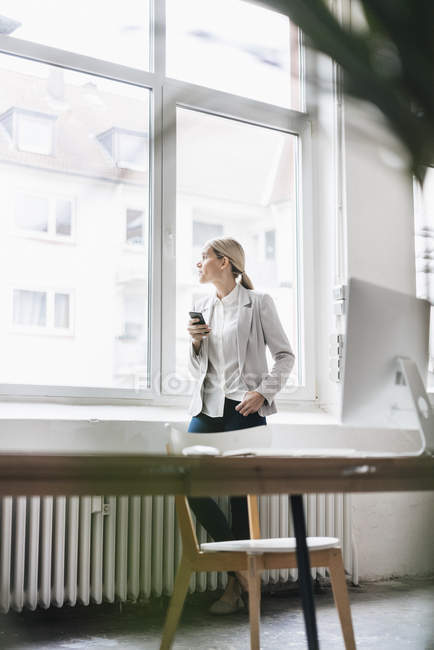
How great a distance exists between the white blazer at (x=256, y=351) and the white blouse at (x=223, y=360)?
0.03m

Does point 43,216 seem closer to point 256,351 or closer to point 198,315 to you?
point 198,315

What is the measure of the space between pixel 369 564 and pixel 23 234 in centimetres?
238

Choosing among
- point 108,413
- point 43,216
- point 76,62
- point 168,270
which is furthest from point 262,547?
point 76,62

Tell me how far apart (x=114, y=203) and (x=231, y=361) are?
1040 millimetres

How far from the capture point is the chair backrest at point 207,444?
2.16 meters

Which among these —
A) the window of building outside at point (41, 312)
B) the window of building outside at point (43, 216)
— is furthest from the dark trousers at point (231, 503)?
the window of building outside at point (43, 216)

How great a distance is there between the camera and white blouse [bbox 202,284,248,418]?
320 cm

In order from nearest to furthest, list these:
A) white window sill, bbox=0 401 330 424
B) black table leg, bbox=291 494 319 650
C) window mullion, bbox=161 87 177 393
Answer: black table leg, bbox=291 494 319 650
white window sill, bbox=0 401 330 424
window mullion, bbox=161 87 177 393

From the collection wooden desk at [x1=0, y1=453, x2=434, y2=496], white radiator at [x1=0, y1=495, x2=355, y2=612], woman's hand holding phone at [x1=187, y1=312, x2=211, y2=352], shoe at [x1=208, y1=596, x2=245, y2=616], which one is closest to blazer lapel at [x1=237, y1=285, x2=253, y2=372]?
woman's hand holding phone at [x1=187, y1=312, x2=211, y2=352]

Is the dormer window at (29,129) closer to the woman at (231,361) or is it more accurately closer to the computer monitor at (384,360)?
the woman at (231,361)

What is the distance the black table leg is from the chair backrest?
0.55 meters

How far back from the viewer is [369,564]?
381cm

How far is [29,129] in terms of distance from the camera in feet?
11.5

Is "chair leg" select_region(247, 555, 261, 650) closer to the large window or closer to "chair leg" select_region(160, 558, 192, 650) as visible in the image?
"chair leg" select_region(160, 558, 192, 650)
